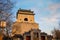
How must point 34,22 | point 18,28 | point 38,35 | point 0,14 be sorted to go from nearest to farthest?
point 0,14, point 38,35, point 18,28, point 34,22

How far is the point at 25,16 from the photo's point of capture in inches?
1588

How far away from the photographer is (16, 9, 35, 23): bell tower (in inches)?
1575

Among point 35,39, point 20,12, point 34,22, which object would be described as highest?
point 20,12

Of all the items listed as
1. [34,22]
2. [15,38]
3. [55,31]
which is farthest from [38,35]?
[55,31]

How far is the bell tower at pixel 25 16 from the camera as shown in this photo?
4000 cm

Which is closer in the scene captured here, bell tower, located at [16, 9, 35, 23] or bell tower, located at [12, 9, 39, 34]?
bell tower, located at [12, 9, 39, 34]

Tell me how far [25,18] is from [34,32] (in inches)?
328

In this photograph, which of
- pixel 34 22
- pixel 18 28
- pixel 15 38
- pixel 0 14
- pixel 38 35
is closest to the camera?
pixel 0 14

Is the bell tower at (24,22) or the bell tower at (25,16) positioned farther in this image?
the bell tower at (25,16)

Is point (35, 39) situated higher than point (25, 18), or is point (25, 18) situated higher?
point (25, 18)

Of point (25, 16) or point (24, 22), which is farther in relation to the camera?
point (25, 16)

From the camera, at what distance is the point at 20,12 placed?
4016 cm

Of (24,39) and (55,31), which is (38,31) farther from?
(55,31)

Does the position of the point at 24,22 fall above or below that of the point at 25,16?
below
